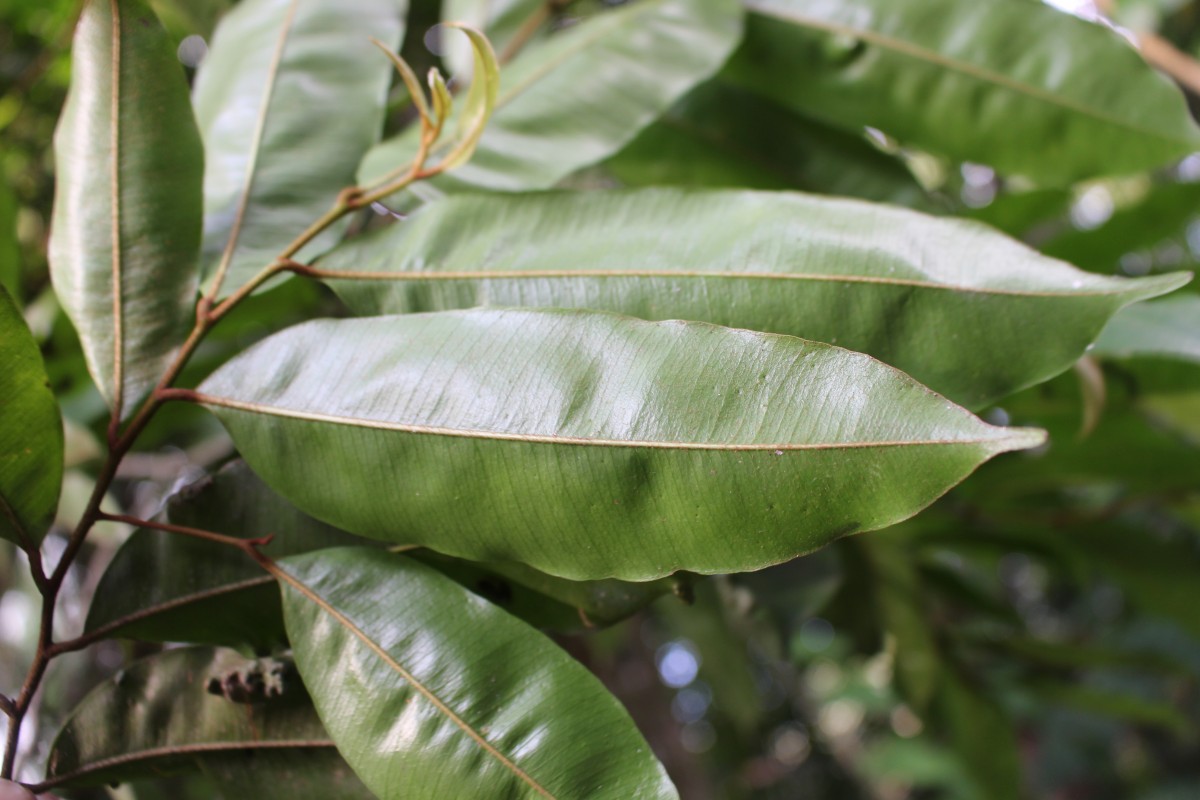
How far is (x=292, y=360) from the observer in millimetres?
426

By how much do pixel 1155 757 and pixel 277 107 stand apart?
398 cm

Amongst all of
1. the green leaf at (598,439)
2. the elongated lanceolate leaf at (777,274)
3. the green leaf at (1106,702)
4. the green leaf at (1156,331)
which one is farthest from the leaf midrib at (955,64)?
the green leaf at (1106,702)

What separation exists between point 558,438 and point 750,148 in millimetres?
478

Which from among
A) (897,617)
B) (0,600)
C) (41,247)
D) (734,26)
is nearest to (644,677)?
(897,617)

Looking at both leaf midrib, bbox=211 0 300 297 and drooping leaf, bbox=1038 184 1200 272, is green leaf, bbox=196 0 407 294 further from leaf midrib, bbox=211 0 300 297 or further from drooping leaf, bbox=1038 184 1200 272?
drooping leaf, bbox=1038 184 1200 272

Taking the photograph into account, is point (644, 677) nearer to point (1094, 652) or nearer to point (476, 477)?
point (1094, 652)

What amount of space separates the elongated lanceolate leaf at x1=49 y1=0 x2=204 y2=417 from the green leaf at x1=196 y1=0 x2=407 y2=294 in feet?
0.11

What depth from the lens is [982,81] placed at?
2.21 feet

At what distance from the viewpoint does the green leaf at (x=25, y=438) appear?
1.23 feet

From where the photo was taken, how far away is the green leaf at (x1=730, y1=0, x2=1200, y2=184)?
65 centimetres

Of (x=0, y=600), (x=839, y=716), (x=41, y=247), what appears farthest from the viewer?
(x=839, y=716)

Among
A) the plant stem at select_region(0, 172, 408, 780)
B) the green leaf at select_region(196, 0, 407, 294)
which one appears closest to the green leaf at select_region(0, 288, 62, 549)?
the plant stem at select_region(0, 172, 408, 780)

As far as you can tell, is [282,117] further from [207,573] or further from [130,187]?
[207,573]

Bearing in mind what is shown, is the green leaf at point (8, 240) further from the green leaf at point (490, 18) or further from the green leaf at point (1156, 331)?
the green leaf at point (1156, 331)
